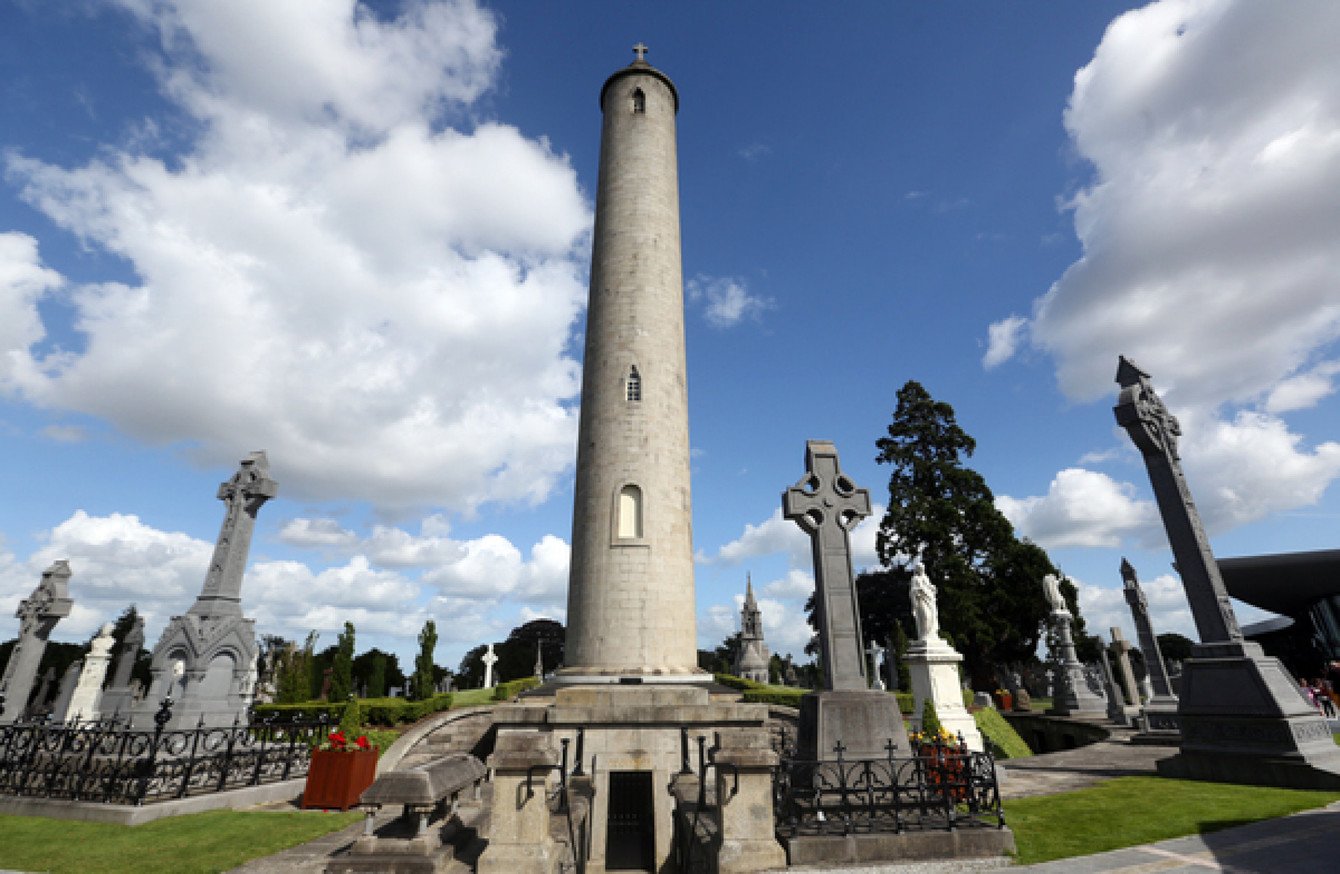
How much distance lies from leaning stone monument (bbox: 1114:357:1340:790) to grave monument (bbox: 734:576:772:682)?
95.7 ft

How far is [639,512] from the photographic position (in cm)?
1588

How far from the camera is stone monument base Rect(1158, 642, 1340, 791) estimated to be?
9453 mm

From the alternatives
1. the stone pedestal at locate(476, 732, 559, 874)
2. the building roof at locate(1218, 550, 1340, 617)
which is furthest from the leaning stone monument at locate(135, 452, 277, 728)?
the building roof at locate(1218, 550, 1340, 617)

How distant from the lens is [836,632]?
29.3ft

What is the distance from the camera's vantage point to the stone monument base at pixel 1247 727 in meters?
9.45

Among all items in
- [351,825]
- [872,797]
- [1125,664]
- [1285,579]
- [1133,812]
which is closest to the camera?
[872,797]

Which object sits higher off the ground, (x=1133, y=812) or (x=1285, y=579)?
(x=1285, y=579)

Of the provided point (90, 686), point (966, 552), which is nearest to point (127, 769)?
point (90, 686)

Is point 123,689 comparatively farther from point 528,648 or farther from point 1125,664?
point 528,648

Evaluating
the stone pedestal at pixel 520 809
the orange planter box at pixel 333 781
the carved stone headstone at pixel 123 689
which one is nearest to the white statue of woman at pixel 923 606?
the stone pedestal at pixel 520 809

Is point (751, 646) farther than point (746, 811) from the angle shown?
Yes

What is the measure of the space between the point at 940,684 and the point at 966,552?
27.6 meters

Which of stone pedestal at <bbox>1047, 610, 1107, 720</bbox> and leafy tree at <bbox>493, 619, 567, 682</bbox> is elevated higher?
leafy tree at <bbox>493, 619, 567, 682</bbox>

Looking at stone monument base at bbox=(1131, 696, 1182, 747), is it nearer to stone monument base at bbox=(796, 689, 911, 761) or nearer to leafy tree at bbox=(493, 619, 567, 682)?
stone monument base at bbox=(796, 689, 911, 761)
